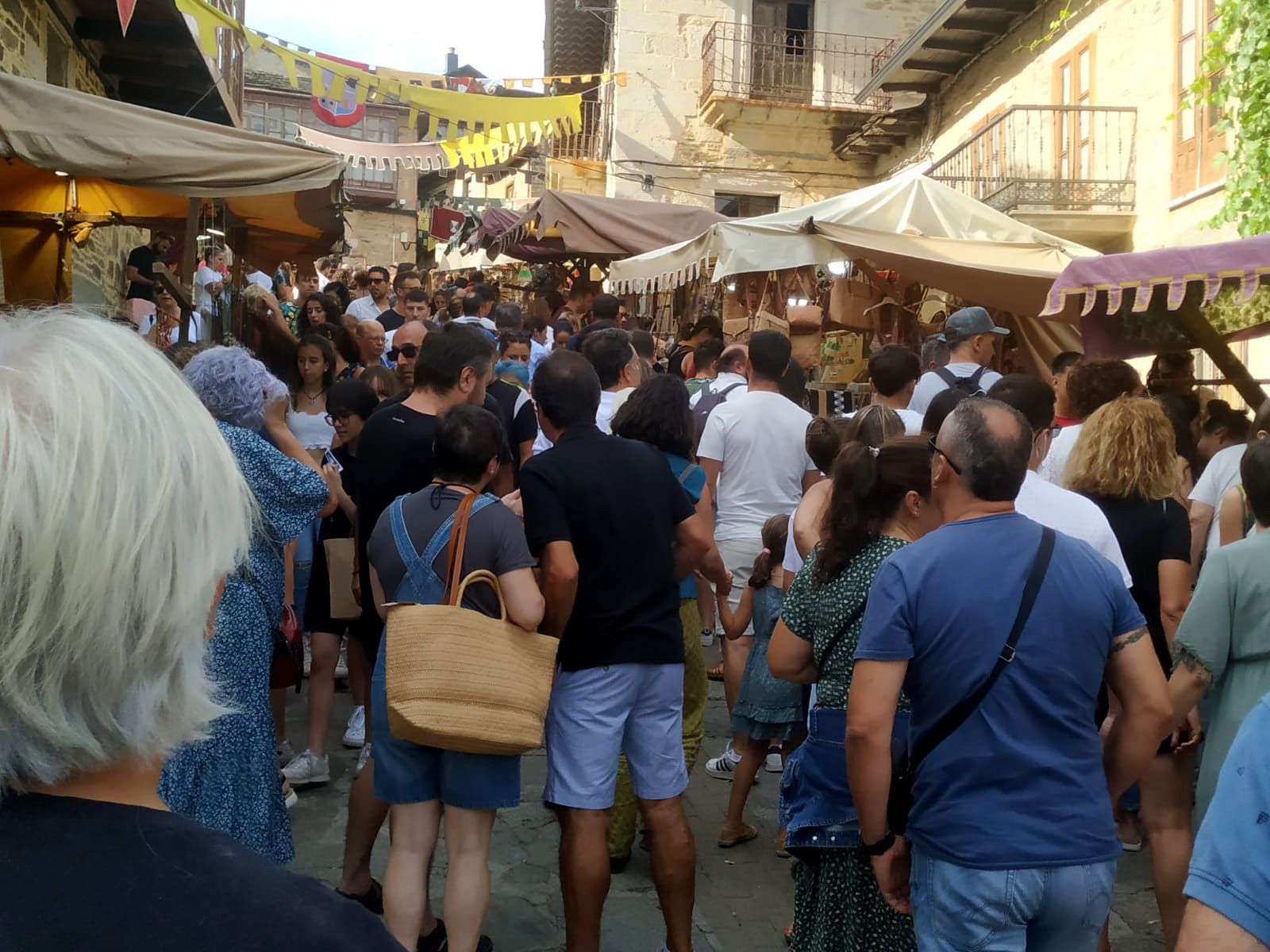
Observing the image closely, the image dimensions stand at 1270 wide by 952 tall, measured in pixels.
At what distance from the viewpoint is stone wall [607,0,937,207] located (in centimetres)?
→ 2175

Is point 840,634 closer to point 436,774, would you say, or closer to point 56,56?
point 436,774

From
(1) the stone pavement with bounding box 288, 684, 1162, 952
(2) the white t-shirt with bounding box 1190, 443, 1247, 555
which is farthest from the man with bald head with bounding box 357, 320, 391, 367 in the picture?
(2) the white t-shirt with bounding box 1190, 443, 1247, 555

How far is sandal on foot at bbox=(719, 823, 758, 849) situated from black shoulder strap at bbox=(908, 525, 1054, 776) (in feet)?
7.86

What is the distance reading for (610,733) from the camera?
3.55 m

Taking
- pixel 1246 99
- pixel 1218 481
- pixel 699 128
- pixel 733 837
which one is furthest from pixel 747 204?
pixel 733 837

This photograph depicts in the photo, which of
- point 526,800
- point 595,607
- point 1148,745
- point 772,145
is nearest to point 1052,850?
point 1148,745

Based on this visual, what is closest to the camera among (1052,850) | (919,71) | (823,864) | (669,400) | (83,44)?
(1052,850)

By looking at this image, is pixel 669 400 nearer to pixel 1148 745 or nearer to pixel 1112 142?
pixel 1148 745

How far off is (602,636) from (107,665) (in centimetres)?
254

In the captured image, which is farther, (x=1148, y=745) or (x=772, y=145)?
(x=772, y=145)

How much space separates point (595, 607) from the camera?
3.57m

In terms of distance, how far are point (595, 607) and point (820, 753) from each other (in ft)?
3.11

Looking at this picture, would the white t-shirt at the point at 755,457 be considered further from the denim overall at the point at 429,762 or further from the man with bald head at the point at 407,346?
the denim overall at the point at 429,762

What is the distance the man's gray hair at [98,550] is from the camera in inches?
40.0
